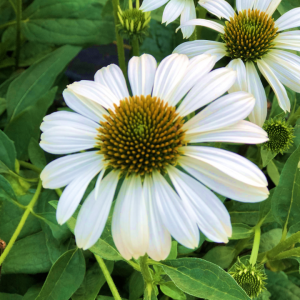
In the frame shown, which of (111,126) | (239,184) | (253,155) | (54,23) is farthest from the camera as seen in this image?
(54,23)

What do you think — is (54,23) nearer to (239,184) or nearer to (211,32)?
(211,32)

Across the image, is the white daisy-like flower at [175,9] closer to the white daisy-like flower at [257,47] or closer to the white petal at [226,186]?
the white daisy-like flower at [257,47]

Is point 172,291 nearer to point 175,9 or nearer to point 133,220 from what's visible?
point 133,220

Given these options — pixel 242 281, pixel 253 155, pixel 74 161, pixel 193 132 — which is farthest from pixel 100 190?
pixel 253 155

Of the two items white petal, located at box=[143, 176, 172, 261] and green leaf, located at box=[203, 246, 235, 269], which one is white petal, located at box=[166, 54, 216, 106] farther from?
green leaf, located at box=[203, 246, 235, 269]

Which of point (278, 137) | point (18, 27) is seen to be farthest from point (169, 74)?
point (18, 27)

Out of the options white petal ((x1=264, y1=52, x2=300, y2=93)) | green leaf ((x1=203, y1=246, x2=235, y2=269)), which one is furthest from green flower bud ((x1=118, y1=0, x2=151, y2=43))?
green leaf ((x1=203, y1=246, x2=235, y2=269))
